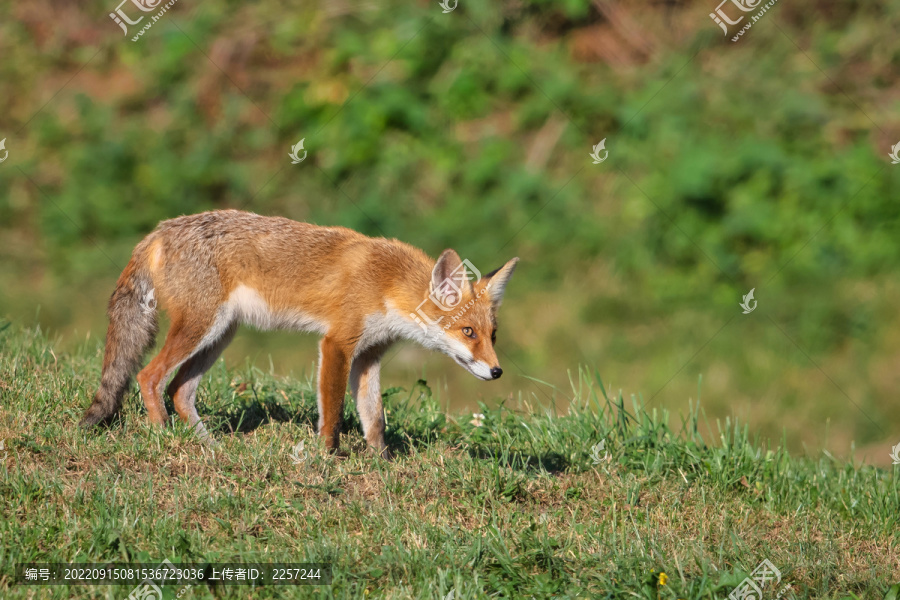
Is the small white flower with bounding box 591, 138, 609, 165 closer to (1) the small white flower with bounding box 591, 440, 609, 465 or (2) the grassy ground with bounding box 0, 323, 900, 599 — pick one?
(2) the grassy ground with bounding box 0, 323, 900, 599

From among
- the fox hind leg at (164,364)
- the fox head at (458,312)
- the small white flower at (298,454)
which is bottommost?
the small white flower at (298,454)

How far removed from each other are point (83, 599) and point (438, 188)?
8.55m

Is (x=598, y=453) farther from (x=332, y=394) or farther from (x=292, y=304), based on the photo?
→ (x=292, y=304)

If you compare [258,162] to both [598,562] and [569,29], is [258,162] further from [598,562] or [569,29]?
[598,562]

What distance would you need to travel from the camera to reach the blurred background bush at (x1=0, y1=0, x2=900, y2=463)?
10.5 meters

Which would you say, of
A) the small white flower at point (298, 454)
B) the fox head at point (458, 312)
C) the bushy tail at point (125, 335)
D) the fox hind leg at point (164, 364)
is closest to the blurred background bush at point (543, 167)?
the fox head at point (458, 312)

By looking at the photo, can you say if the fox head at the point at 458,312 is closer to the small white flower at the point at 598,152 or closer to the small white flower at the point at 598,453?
the small white flower at the point at 598,453

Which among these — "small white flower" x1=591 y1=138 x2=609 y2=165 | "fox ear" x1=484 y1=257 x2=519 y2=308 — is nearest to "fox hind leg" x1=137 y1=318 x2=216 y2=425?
"fox ear" x1=484 y1=257 x2=519 y2=308

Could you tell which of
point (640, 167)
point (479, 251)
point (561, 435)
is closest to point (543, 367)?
point (479, 251)

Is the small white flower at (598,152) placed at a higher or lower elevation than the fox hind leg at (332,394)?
higher

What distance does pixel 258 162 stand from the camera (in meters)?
12.8

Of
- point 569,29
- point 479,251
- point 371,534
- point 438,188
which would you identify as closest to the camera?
point 371,534

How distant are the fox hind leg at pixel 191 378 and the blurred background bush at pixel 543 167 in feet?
11.6

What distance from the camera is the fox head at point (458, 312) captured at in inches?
247
